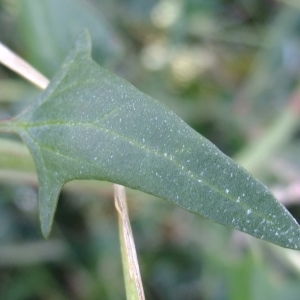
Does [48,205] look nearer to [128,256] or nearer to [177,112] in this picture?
[128,256]

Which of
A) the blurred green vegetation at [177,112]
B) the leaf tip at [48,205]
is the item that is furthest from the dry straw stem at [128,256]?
the blurred green vegetation at [177,112]

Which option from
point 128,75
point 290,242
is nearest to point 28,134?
point 290,242

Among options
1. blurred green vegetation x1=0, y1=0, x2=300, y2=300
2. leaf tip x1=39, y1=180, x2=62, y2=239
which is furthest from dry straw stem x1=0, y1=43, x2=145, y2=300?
blurred green vegetation x1=0, y1=0, x2=300, y2=300

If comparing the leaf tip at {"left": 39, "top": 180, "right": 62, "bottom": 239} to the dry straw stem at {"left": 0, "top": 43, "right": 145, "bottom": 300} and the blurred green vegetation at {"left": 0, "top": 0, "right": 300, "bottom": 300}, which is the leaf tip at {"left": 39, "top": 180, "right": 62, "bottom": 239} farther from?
the blurred green vegetation at {"left": 0, "top": 0, "right": 300, "bottom": 300}

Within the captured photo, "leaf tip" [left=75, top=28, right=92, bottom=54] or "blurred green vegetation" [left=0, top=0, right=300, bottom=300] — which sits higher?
"blurred green vegetation" [left=0, top=0, right=300, bottom=300]

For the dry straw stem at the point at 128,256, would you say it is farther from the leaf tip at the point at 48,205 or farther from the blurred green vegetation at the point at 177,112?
the blurred green vegetation at the point at 177,112

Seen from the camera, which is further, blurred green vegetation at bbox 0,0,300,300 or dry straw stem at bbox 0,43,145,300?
blurred green vegetation at bbox 0,0,300,300
